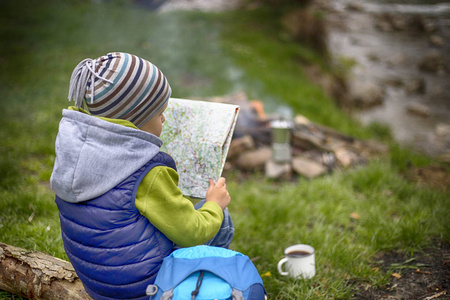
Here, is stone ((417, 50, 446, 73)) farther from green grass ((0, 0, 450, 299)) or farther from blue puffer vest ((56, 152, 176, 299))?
blue puffer vest ((56, 152, 176, 299))

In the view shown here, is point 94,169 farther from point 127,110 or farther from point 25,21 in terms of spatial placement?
point 25,21

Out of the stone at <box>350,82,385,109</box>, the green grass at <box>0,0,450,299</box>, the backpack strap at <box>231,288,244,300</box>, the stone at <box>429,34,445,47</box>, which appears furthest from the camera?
the stone at <box>429,34,445,47</box>

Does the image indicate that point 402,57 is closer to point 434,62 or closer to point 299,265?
point 434,62

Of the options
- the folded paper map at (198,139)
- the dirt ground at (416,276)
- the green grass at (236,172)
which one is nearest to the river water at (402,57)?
the green grass at (236,172)

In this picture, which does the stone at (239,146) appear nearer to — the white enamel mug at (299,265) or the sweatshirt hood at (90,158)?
the white enamel mug at (299,265)

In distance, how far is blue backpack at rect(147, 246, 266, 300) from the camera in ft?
4.75

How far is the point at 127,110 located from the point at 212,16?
424 inches

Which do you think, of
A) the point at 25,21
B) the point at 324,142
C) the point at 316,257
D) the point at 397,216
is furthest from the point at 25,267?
the point at 25,21

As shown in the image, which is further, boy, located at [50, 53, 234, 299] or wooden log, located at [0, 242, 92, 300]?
wooden log, located at [0, 242, 92, 300]

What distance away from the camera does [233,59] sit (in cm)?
868

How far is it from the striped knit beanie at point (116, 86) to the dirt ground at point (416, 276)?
170cm

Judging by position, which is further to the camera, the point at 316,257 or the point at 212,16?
the point at 212,16

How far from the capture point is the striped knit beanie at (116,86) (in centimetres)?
154

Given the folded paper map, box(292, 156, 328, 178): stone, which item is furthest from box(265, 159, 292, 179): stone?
the folded paper map
